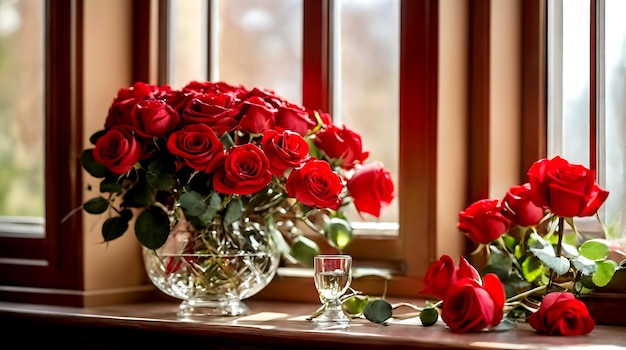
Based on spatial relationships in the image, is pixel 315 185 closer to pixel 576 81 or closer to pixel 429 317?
pixel 429 317

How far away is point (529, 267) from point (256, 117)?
54 centimetres

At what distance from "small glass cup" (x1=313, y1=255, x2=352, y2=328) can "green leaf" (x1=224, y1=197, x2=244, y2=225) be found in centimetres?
18

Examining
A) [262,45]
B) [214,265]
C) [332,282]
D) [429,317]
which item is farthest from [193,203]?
[262,45]

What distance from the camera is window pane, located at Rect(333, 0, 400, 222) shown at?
187cm

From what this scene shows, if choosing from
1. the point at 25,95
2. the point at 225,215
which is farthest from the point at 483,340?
the point at 25,95

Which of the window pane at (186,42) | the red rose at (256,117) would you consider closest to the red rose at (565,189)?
the red rose at (256,117)

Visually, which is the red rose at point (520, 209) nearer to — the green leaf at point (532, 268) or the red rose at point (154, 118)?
the green leaf at point (532, 268)

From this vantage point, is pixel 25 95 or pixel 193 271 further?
pixel 25 95

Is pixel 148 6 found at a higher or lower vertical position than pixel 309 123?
higher

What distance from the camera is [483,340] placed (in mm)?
1369

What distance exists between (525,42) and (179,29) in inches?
30.3

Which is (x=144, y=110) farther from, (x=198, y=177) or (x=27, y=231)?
(x=27, y=231)

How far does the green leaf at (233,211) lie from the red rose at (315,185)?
0.40ft

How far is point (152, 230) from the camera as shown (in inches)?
64.8
